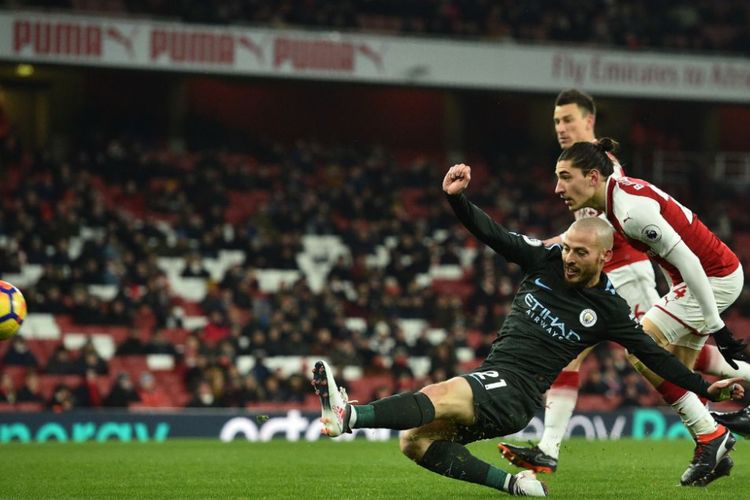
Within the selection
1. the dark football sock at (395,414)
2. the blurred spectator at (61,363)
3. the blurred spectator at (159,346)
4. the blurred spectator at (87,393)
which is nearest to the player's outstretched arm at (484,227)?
the dark football sock at (395,414)

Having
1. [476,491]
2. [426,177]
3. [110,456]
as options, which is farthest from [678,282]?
[426,177]

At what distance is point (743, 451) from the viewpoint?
11.0 m

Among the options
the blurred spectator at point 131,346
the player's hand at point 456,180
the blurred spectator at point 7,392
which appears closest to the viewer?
the player's hand at point 456,180

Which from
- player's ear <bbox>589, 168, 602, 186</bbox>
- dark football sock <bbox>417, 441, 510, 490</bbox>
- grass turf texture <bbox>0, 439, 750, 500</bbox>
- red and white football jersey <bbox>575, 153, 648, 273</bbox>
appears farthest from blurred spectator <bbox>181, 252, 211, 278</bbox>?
dark football sock <bbox>417, 441, 510, 490</bbox>

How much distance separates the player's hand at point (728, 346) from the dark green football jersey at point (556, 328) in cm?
101

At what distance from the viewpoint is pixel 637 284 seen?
27.9 ft

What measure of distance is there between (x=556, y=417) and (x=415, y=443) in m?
2.01

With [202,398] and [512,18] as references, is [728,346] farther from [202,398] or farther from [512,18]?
[512,18]

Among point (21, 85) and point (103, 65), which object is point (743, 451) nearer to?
point (103, 65)

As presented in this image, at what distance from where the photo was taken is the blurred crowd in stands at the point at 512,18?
2441cm

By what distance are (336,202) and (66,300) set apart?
22.0 ft

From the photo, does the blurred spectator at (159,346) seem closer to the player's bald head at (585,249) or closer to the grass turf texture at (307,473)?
the grass turf texture at (307,473)

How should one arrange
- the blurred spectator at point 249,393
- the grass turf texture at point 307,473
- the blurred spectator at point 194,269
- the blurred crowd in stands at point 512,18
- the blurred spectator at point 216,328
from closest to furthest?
1. the grass turf texture at point 307,473
2. the blurred spectator at point 249,393
3. the blurred spectator at point 216,328
4. the blurred spectator at point 194,269
5. the blurred crowd in stands at point 512,18

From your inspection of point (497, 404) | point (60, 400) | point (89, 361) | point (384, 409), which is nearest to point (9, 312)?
point (384, 409)
